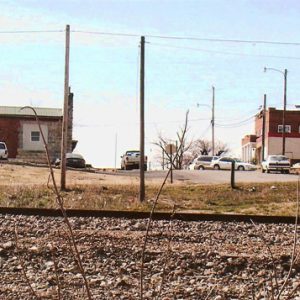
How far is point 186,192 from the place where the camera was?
2655cm

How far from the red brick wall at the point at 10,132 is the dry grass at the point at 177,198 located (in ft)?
122

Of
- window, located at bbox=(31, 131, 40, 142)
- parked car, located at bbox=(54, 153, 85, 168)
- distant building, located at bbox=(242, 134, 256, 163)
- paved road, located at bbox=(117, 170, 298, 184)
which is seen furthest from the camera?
distant building, located at bbox=(242, 134, 256, 163)

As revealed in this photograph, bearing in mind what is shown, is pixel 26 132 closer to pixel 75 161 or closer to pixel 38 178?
pixel 75 161

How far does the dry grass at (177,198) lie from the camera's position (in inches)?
787

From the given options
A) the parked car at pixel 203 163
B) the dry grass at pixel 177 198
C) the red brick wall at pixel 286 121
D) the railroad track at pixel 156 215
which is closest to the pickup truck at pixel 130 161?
the parked car at pixel 203 163

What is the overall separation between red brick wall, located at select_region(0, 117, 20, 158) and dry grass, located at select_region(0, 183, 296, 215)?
37.2 metres

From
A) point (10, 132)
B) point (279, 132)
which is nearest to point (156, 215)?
point (10, 132)

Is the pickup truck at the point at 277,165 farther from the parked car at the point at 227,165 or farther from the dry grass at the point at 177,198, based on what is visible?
the dry grass at the point at 177,198

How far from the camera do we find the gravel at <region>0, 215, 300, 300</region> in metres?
8.62

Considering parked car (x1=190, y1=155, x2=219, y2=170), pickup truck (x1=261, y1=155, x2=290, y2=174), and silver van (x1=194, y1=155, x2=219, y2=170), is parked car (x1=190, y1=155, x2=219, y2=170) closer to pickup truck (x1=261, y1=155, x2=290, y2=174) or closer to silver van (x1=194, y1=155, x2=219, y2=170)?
silver van (x1=194, y1=155, x2=219, y2=170)

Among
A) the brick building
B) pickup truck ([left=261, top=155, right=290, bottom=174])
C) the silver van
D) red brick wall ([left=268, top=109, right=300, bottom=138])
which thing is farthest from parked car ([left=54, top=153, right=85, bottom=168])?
red brick wall ([left=268, top=109, right=300, bottom=138])

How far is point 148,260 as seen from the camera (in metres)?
10.4

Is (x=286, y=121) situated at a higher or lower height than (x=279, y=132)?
higher

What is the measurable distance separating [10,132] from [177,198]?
42.6m
